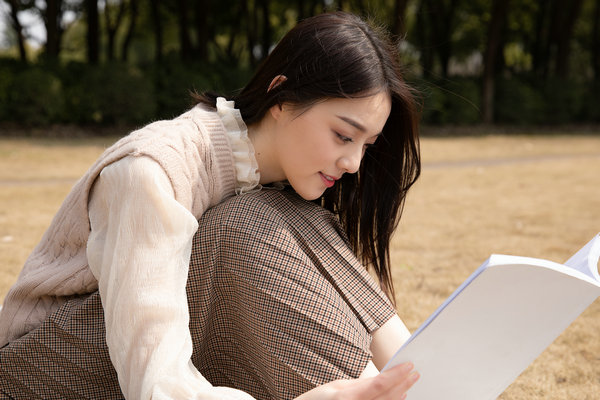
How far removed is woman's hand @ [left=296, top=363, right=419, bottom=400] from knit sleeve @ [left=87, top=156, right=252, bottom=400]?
0.19 meters

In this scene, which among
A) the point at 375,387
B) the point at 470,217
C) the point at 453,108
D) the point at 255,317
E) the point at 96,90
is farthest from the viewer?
the point at 453,108

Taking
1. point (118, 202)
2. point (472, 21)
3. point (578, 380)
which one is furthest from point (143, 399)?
point (472, 21)

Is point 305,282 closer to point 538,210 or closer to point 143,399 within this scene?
point 143,399

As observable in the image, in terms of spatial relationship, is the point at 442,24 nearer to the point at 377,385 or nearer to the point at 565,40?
the point at 565,40

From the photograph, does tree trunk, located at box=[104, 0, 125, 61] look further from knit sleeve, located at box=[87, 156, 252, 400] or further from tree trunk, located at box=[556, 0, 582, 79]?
knit sleeve, located at box=[87, 156, 252, 400]

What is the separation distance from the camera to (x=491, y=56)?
1645 cm

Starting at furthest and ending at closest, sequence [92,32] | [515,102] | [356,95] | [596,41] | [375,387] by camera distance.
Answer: [596,41]
[515,102]
[92,32]
[356,95]
[375,387]

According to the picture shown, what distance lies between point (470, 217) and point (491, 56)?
11475mm

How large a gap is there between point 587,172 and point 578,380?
755 cm

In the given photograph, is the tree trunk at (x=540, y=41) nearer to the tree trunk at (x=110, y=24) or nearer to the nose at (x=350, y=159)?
the tree trunk at (x=110, y=24)

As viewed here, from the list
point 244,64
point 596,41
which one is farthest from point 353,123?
point 596,41

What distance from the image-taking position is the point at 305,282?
1.78 meters

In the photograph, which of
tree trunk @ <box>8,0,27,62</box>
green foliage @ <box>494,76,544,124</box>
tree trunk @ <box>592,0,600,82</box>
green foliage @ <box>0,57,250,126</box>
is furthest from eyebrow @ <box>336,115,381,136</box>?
tree trunk @ <box>592,0,600,82</box>

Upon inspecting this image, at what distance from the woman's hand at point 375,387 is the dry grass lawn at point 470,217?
1175 millimetres
